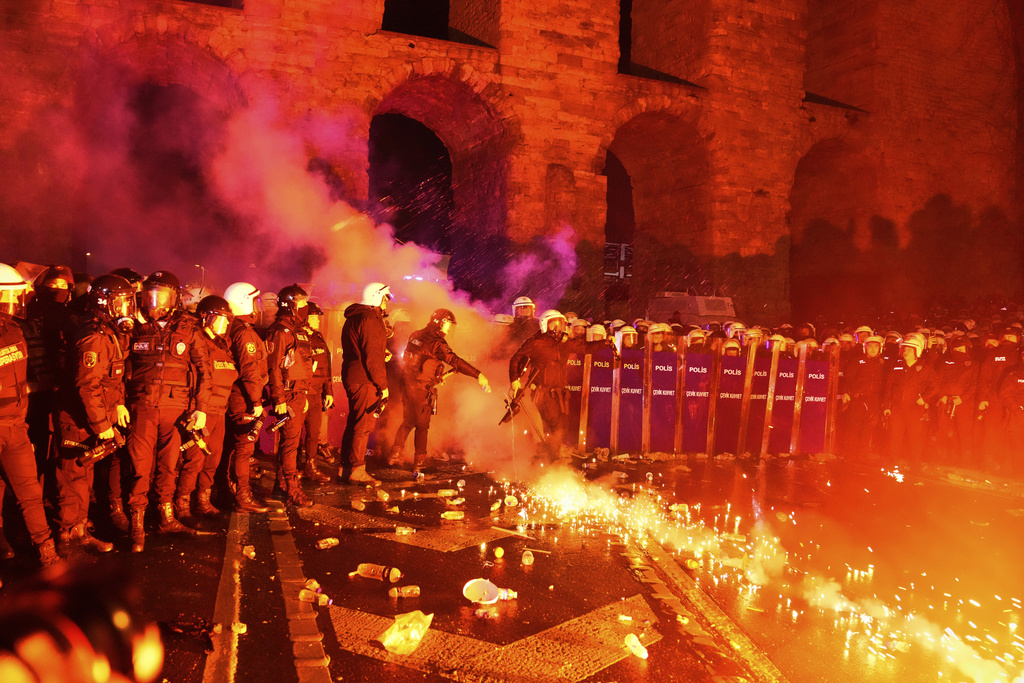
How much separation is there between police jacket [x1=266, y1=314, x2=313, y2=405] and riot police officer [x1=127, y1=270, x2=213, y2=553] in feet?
3.19

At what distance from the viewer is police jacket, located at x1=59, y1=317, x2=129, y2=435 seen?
4.94 meters

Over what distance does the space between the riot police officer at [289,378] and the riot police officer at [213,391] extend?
0.55m

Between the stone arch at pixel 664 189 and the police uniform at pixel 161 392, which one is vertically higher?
the stone arch at pixel 664 189

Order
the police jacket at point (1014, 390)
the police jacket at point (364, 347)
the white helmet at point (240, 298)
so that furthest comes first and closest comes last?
the police jacket at point (1014, 390), the police jacket at point (364, 347), the white helmet at point (240, 298)

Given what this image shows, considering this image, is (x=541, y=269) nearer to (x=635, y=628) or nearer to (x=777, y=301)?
(x=777, y=301)

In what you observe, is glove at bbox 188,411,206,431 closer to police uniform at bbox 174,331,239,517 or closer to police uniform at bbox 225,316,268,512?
police uniform at bbox 174,331,239,517

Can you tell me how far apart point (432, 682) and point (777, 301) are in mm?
17872

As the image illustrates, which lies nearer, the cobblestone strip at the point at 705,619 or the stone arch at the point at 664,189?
the cobblestone strip at the point at 705,619

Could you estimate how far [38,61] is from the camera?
14102mm

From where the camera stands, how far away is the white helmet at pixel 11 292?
4703mm

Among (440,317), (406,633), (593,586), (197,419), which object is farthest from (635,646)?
(440,317)

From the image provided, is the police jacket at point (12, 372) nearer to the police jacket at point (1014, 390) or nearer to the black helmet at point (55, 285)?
the black helmet at point (55, 285)

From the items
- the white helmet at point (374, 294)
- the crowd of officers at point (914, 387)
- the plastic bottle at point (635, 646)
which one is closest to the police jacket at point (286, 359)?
the white helmet at point (374, 294)

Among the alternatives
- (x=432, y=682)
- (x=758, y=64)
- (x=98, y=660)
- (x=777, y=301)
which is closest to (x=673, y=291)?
(x=777, y=301)
